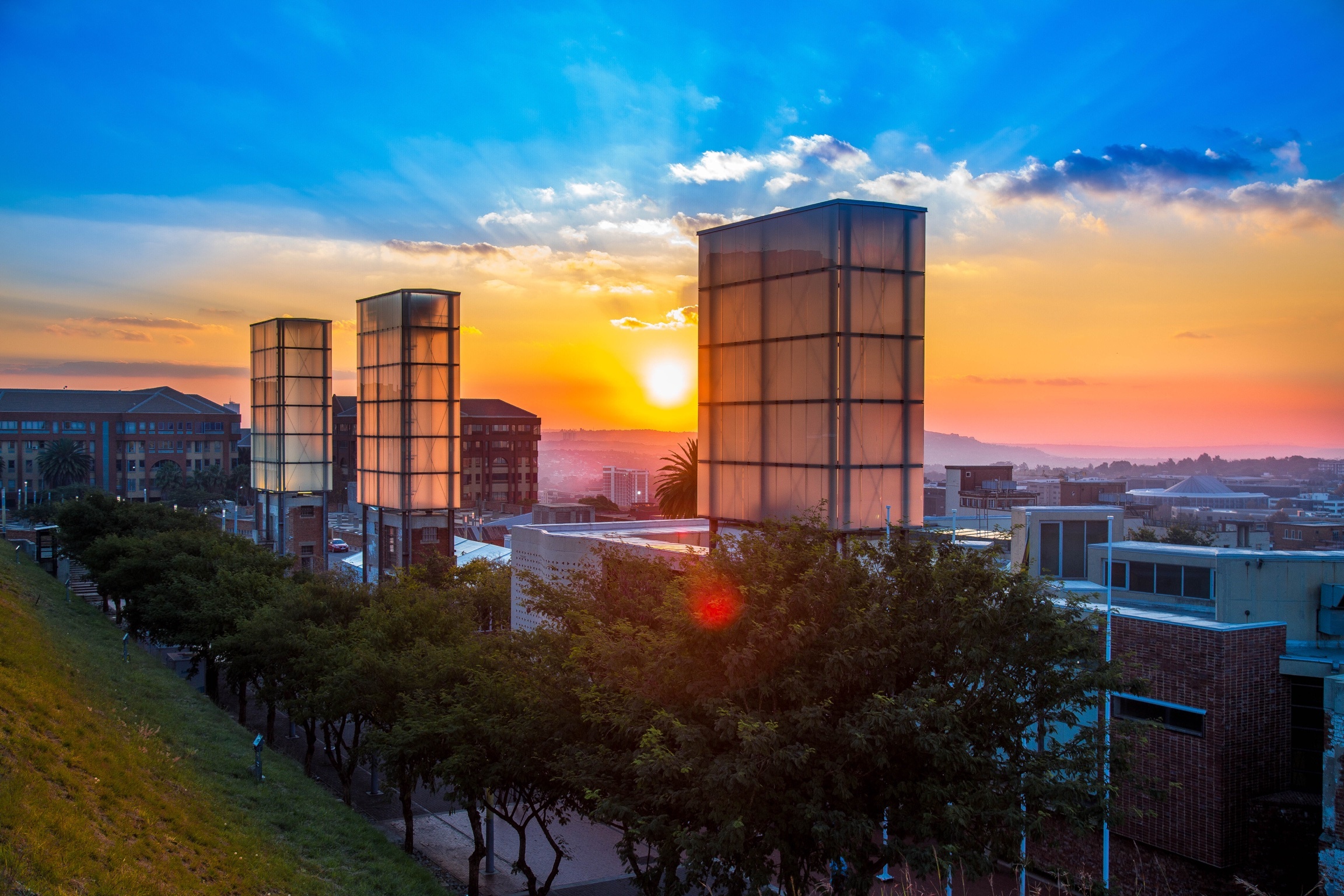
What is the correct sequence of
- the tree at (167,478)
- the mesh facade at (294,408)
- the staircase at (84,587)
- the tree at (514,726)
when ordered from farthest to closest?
the tree at (167,478) < the mesh facade at (294,408) < the staircase at (84,587) < the tree at (514,726)

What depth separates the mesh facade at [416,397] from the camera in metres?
51.4

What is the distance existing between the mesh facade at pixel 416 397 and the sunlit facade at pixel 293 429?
20.0 m

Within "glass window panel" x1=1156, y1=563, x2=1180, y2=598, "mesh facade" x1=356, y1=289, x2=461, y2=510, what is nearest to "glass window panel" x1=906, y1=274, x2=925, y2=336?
"glass window panel" x1=1156, y1=563, x2=1180, y2=598

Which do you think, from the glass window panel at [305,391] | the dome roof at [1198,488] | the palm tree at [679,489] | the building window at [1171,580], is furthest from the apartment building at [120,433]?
the dome roof at [1198,488]

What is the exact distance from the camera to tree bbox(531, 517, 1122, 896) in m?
12.8

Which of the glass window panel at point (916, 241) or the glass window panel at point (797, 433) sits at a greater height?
the glass window panel at point (916, 241)

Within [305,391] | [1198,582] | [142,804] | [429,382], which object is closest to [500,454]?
[305,391]

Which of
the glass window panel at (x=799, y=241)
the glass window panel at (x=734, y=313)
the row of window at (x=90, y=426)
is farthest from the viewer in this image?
the row of window at (x=90, y=426)

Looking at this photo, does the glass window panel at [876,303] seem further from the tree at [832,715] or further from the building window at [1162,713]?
the building window at [1162,713]

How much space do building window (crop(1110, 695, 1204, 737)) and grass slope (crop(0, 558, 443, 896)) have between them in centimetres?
1670

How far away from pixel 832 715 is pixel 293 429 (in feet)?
212

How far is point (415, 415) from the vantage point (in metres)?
51.7

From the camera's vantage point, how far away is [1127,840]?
2291 cm

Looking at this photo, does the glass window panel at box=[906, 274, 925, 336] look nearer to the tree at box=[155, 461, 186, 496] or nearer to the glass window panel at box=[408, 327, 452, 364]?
the glass window panel at box=[408, 327, 452, 364]
